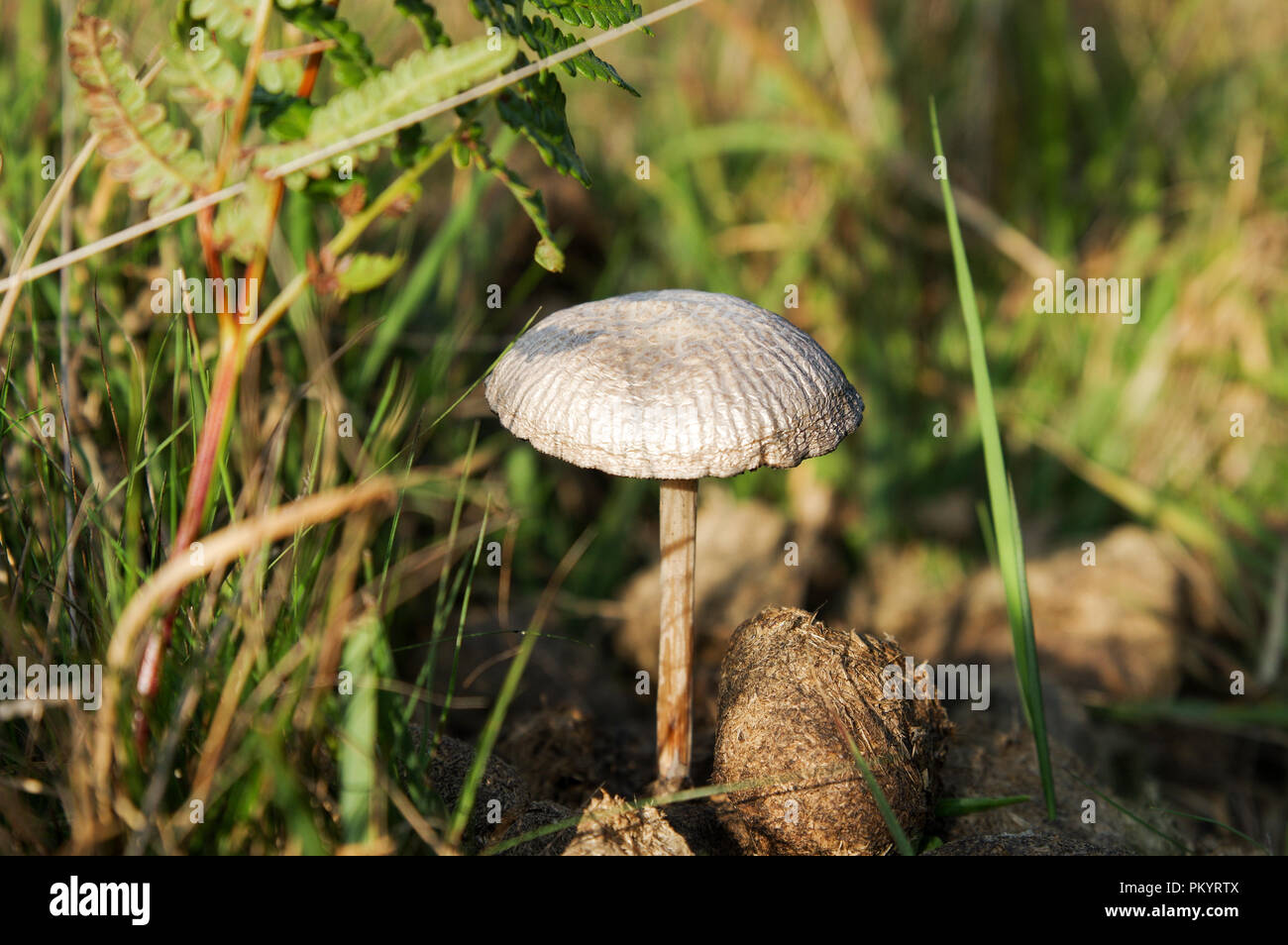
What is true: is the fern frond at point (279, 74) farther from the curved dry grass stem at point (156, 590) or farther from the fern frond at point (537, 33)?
the curved dry grass stem at point (156, 590)

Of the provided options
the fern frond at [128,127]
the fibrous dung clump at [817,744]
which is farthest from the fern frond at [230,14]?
the fibrous dung clump at [817,744]

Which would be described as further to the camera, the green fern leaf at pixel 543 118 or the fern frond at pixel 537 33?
the green fern leaf at pixel 543 118

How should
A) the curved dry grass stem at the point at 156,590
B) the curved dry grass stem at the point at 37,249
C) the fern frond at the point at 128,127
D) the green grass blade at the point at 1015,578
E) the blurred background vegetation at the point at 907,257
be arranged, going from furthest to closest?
1. the blurred background vegetation at the point at 907,257
2. the green grass blade at the point at 1015,578
3. the curved dry grass stem at the point at 37,249
4. the fern frond at the point at 128,127
5. the curved dry grass stem at the point at 156,590

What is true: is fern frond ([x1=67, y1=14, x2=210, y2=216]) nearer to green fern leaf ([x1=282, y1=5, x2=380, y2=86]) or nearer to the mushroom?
green fern leaf ([x1=282, y1=5, x2=380, y2=86])

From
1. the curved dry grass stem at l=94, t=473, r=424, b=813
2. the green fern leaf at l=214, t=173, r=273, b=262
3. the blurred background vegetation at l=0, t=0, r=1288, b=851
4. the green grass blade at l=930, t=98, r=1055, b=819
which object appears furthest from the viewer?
the blurred background vegetation at l=0, t=0, r=1288, b=851

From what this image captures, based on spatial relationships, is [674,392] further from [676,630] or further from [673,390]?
[676,630]

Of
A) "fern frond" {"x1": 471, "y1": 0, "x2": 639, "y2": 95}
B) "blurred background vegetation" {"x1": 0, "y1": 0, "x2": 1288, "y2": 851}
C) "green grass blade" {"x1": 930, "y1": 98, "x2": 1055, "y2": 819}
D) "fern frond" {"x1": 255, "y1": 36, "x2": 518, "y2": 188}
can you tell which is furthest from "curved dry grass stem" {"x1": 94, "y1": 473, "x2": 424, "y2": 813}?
"blurred background vegetation" {"x1": 0, "y1": 0, "x2": 1288, "y2": 851}
